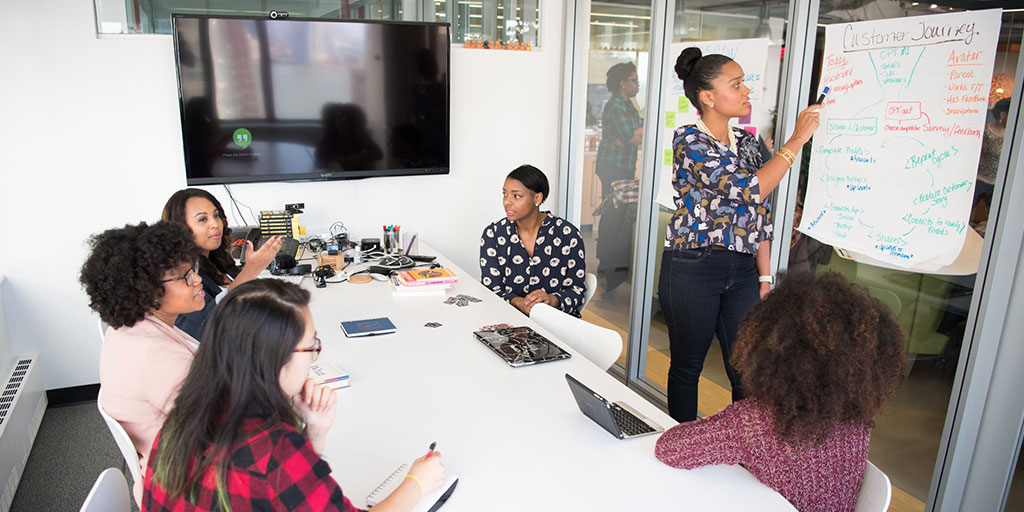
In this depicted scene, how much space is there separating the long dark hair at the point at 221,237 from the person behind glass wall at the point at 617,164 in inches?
83.8

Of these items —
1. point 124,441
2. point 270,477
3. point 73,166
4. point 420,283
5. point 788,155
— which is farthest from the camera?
point 73,166

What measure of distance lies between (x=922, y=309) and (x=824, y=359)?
125 cm

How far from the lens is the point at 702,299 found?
2496 millimetres

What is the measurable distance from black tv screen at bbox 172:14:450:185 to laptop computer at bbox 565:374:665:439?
99.4 inches

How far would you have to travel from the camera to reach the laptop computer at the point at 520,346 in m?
2.15

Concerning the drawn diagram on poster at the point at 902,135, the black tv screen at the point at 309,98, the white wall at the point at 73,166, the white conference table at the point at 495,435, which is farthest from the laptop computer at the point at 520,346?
the white wall at the point at 73,166

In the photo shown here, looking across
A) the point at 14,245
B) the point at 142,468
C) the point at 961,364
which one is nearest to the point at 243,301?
the point at 142,468

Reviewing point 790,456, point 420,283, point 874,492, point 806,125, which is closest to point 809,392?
point 790,456

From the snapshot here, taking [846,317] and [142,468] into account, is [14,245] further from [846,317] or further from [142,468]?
[846,317]

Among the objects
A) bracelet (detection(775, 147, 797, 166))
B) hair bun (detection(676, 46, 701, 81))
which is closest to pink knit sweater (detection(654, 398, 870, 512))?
bracelet (detection(775, 147, 797, 166))

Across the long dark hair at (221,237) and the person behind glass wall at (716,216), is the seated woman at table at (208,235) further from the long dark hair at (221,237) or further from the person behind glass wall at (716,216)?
the person behind glass wall at (716,216)

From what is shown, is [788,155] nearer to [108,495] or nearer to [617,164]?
[617,164]

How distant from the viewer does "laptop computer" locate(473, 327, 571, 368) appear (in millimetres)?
2154

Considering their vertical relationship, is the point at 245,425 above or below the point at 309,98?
below
